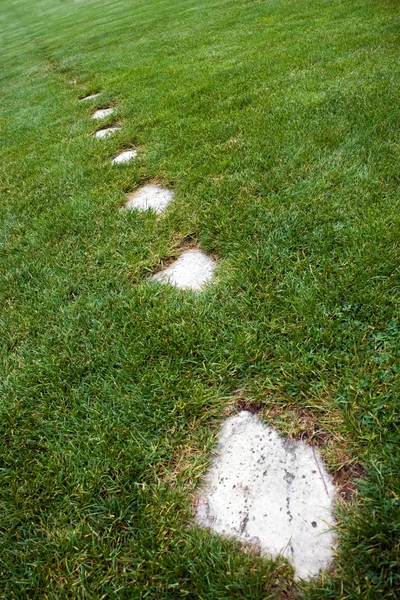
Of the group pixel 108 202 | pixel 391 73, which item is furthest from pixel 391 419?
pixel 391 73

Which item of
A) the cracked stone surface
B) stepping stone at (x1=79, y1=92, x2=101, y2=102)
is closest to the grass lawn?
the cracked stone surface

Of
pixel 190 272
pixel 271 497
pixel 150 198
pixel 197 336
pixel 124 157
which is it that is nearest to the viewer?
pixel 271 497

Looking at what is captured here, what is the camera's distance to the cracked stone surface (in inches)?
43.9

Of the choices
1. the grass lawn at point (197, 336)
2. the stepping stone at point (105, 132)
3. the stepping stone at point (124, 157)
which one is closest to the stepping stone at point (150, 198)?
the grass lawn at point (197, 336)

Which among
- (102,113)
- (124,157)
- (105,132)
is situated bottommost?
(124,157)

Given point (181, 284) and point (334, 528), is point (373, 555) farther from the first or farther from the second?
point (181, 284)

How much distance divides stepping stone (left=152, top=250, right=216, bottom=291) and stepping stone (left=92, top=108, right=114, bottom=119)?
12.2 ft

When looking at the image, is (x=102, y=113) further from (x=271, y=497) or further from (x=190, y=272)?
(x=271, y=497)

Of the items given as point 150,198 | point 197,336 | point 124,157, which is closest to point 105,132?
point 124,157

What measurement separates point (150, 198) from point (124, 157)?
105 centimetres

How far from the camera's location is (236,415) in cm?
148

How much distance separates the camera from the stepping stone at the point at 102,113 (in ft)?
17.0

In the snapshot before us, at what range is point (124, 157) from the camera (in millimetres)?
3797

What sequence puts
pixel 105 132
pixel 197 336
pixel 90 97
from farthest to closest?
pixel 90 97 → pixel 105 132 → pixel 197 336
